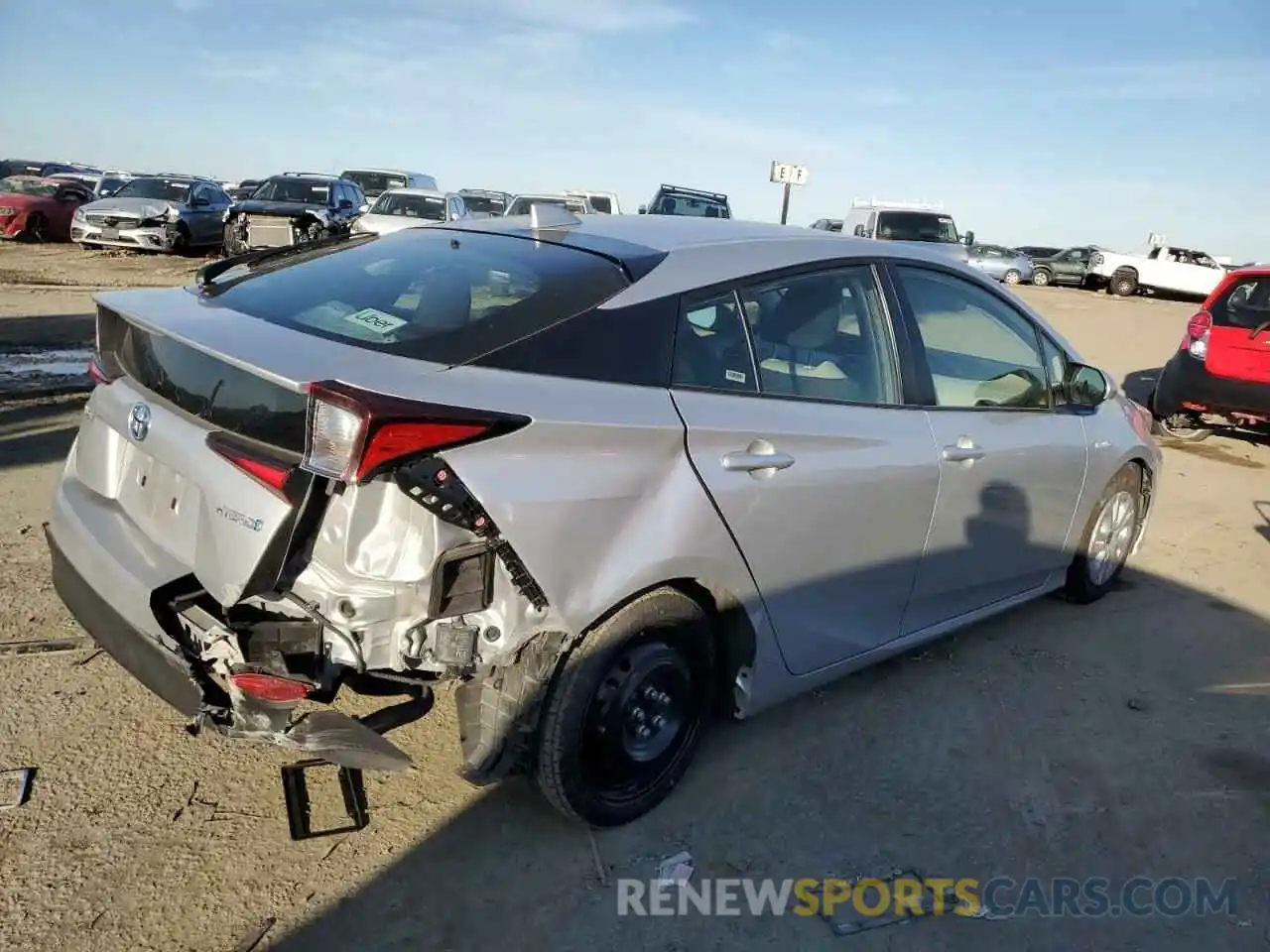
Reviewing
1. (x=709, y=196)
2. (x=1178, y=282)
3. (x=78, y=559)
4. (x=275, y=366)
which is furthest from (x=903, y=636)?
(x=1178, y=282)

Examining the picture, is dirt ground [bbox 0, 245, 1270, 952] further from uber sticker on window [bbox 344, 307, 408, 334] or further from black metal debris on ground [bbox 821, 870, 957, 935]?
uber sticker on window [bbox 344, 307, 408, 334]

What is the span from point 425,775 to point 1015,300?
3124 millimetres

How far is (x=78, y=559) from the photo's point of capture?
110 inches

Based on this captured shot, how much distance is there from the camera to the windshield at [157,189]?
2083 centimetres

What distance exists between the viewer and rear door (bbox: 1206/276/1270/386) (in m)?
7.63

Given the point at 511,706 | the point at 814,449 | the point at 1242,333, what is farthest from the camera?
the point at 1242,333

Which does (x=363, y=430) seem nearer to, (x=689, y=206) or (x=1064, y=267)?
(x=689, y=206)

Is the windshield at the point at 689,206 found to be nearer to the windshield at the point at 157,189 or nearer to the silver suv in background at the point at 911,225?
the silver suv in background at the point at 911,225

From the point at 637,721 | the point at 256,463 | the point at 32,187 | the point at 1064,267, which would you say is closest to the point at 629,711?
the point at 637,721

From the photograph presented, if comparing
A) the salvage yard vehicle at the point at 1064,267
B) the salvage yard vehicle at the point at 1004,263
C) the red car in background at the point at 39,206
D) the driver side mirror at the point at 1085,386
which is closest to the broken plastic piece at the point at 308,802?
the driver side mirror at the point at 1085,386

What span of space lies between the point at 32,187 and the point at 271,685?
81.3 feet

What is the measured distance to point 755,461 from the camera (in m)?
2.78

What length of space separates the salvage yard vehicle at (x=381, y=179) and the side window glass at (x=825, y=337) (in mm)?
22353

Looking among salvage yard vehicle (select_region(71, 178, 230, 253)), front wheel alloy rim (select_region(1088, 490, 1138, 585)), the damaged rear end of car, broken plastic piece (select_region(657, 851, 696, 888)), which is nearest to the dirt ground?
broken plastic piece (select_region(657, 851, 696, 888))
